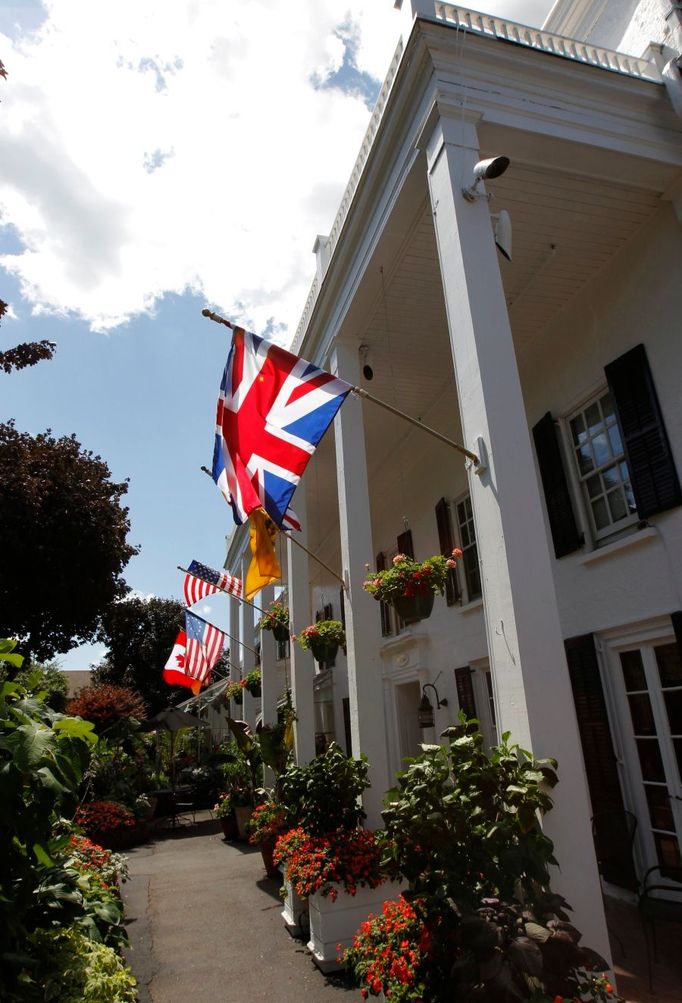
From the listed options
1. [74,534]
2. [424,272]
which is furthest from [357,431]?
[74,534]

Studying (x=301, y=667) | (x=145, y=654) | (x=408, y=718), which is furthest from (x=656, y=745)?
(x=145, y=654)

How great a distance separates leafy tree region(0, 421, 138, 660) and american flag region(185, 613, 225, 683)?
294 centimetres

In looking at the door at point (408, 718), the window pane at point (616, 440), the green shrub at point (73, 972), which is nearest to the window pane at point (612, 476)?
the window pane at point (616, 440)

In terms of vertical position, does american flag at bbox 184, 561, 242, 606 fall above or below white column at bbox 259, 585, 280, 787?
above

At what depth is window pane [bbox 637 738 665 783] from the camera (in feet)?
19.1

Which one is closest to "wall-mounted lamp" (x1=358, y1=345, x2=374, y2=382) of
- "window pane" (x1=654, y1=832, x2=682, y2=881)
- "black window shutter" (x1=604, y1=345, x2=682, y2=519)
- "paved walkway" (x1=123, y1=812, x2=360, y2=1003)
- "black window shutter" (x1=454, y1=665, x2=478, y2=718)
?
"black window shutter" (x1=604, y1=345, x2=682, y2=519)

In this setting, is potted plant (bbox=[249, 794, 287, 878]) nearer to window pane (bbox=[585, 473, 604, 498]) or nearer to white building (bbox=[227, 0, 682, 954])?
white building (bbox=[227, 0, 682, 954])

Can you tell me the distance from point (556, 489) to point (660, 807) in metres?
3.30

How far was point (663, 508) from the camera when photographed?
5.71 meters

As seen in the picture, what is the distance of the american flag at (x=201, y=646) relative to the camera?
13.9 meters

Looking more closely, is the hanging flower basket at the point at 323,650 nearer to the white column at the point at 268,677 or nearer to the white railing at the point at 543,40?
the white column at the point at 268,677

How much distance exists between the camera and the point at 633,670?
20.5 ft

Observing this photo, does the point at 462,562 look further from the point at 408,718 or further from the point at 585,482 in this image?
the point at 408,718

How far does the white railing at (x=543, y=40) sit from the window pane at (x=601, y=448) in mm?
3298
